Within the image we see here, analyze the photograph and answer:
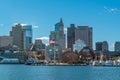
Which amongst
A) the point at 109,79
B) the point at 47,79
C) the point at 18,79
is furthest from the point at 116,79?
the point at 18,79

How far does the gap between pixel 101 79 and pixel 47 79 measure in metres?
12.5

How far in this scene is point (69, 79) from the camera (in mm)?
99250

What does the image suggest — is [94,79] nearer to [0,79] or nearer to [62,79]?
[62,79]

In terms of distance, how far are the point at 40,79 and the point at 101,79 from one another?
46.1 ft

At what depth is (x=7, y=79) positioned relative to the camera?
97.4m

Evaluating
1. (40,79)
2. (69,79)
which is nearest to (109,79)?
(69,79)

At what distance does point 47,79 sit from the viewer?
9981 centimetres

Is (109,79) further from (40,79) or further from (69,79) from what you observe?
(40,79)

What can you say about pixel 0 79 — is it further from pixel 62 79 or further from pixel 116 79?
pixel 116 79

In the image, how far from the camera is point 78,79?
100 metres

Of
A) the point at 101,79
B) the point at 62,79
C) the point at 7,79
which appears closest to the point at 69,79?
the point at 62,79

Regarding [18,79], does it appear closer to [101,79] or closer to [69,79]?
[69,79]

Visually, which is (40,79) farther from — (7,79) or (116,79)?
(116,79)

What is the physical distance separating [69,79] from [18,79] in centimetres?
1148
